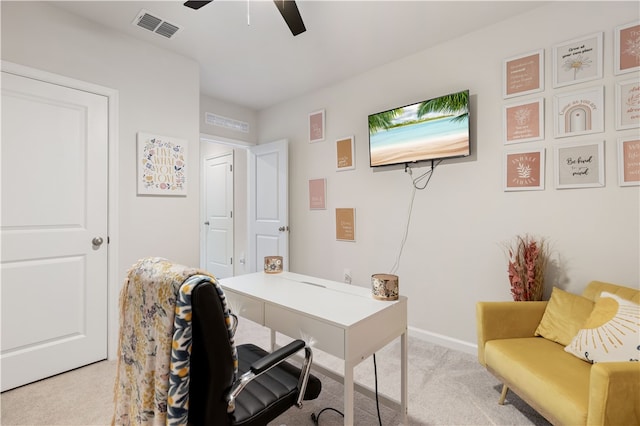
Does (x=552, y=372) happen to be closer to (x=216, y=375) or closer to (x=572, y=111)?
(x=216, y=375)

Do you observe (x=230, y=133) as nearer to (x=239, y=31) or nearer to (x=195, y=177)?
(x=195, y=177)

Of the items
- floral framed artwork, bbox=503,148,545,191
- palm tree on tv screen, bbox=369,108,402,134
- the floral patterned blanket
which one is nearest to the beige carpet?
the floral patterned blanket

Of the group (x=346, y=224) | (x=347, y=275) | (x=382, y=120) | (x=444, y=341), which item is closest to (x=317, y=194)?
(x=346, y=224)

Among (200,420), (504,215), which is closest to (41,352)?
(200,420)

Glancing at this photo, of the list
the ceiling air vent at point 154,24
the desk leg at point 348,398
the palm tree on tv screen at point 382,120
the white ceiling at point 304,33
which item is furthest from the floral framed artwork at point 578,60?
the ceiling air vent at point 154,24

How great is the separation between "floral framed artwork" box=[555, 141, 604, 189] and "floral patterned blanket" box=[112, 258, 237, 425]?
7.80 feet

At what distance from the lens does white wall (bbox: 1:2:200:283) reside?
A: 2.06 metres

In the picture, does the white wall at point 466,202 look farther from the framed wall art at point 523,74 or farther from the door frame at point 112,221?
the door frame at point 112,221

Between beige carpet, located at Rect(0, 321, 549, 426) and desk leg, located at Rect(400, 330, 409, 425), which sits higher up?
desk leg, located at Rect(400, 330, 409, 425)

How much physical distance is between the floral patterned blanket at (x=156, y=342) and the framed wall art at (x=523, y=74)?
254cm

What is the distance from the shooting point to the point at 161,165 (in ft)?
8.75

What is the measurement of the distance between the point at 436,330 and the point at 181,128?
10.0ft

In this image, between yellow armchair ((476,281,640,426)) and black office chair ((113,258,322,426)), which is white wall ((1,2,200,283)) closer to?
black office chair ((113,258,322,426))

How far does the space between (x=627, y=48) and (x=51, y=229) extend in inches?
161
